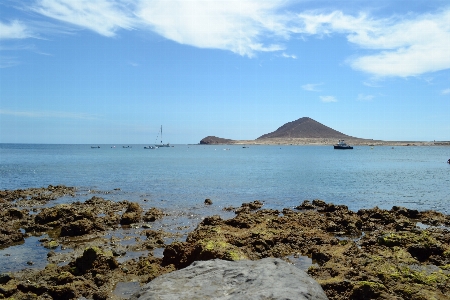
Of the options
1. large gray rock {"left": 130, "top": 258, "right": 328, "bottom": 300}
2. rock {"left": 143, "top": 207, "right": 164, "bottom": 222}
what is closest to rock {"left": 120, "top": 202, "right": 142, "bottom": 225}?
rock {"left": 143, "top": 207, "right": 164, "bottom": 222}

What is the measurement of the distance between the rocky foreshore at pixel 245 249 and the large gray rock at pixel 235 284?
3.03 m

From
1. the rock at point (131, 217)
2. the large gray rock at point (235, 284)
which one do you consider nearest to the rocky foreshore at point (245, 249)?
the rock at point (131, 217)

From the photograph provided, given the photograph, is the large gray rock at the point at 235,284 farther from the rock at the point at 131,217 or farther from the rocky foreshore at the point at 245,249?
the rock at the point at 131,217

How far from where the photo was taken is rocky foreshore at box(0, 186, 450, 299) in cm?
1008

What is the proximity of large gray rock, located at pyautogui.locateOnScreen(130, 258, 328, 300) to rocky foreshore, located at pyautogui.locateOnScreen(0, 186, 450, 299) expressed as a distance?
3031 millimetres

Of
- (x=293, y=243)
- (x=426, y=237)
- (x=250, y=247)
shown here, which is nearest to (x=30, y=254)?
(x=250, y=247)

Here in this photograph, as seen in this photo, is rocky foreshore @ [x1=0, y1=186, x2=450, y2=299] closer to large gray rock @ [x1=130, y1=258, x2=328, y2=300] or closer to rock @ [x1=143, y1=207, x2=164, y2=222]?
rock @ [x1=143, y1=207, x2=164, y2=222]

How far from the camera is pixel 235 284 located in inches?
258

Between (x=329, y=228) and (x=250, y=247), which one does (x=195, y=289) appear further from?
(x=329, y=228)

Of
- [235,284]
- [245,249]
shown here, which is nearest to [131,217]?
[245,249]

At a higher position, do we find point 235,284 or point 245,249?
point 235,284

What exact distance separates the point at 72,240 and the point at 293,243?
10743mm

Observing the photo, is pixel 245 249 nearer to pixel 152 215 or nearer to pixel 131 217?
pixel 131 217

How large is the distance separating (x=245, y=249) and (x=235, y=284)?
23.6 ft
